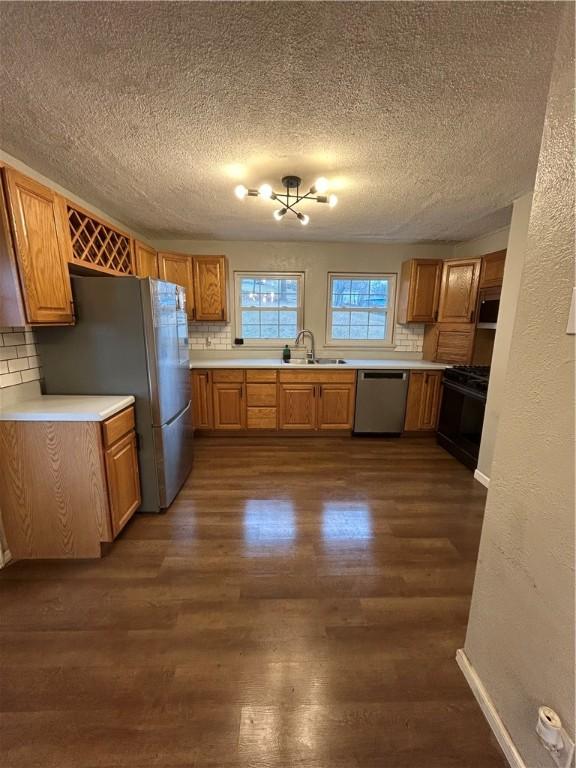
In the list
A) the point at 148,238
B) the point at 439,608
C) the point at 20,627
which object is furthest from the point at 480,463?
the point at 148,238

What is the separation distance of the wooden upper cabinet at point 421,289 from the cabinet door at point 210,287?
2210 mm

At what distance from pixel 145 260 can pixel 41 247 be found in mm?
1358

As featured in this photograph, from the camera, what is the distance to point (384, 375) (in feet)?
11.3

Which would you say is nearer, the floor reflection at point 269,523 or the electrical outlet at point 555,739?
the electrical outlet at point 555,739

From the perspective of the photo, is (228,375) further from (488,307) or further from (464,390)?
Answer: (488,307)

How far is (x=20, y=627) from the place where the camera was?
4.48ft

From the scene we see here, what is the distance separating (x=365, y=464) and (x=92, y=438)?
2.32m

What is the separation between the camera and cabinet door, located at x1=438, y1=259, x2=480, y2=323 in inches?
122

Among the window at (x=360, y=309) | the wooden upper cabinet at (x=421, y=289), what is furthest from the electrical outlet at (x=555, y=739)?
the window at (x=360, y=309)

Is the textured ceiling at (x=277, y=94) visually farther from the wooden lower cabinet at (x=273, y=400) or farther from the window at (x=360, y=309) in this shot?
the wooden lower cabinet at (x=273, y=400)

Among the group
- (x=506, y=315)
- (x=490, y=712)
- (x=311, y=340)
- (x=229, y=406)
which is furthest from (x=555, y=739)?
(x=311, y=340)

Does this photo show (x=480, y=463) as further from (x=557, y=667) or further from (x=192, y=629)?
(x=192, y=629)

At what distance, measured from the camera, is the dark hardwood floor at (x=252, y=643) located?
990mm

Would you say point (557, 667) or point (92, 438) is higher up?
point (92, 438)
